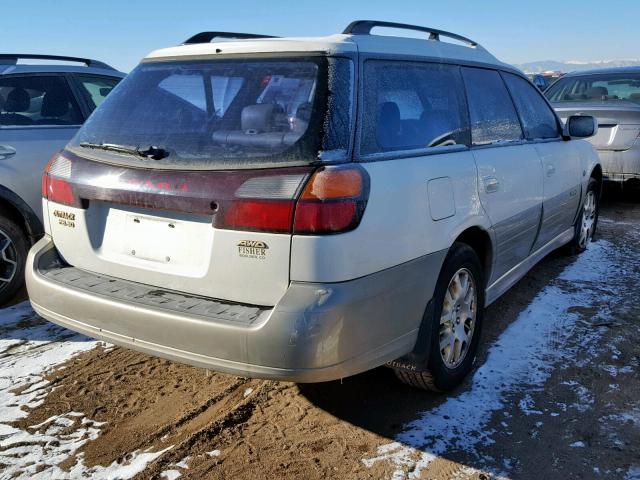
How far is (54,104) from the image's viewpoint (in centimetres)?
497

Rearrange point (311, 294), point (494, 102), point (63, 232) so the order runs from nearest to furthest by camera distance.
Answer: point (311, 294) → point (63, 232) → point (494, 102)

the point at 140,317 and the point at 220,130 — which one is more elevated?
the point at 220,130

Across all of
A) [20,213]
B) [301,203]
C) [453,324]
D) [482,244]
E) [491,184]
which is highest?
[301,203]

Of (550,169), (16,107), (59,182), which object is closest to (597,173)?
(550,169)

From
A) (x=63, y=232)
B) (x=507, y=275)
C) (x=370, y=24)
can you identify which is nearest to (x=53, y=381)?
(x=63, y=232)

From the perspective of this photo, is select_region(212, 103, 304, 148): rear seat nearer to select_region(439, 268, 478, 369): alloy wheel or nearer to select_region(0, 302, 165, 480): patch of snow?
select_region(439, 268, 478, 369): alloy wheel

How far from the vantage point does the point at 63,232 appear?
9.82 feet

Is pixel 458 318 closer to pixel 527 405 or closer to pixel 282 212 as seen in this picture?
pixel 527 405

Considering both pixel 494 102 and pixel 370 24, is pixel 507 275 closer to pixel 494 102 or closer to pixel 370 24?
pixel 494 102

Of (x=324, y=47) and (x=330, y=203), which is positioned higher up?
(x=324, y=47)

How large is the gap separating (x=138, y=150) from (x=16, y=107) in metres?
2.54

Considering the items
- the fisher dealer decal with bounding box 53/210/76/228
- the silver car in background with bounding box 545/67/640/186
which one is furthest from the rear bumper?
the silver car in background with bounding box 545/67/640/186

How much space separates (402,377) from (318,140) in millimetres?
1341

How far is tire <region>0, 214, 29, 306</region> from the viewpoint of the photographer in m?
4.45
